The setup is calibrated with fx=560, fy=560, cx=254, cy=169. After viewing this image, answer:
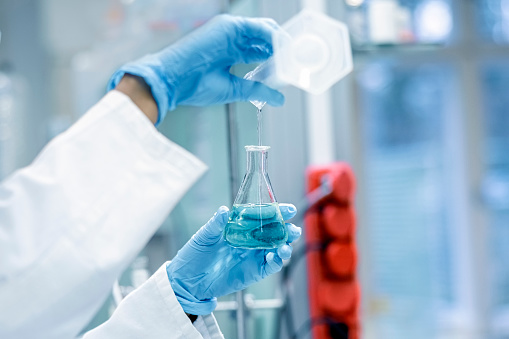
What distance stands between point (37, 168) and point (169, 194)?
24 cm

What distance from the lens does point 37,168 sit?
99 cm

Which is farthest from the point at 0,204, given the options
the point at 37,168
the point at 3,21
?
Answer: the point at 3,21

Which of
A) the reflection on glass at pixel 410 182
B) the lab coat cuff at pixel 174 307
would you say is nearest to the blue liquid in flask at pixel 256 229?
the lab coat cuff at pixel 174 307

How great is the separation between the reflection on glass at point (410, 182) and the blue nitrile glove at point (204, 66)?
2043 millimetres

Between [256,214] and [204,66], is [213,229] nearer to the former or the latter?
[256,214]

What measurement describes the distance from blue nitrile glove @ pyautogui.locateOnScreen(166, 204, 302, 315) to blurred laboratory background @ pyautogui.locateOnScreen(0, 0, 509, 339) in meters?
0.29

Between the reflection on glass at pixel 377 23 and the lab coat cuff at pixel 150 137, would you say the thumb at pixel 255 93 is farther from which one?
the reflection on glass at pixel 377 23

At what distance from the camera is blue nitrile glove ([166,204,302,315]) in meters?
0.81

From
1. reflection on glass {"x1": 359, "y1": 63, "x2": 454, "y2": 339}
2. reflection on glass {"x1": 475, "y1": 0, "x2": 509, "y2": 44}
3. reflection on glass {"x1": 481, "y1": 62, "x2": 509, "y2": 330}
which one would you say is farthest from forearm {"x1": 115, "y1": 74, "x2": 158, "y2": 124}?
reflection on glass {"x1": 475, "y1": 0, "x2": 509, "y2": 44}

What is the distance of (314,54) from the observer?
74 centimetres

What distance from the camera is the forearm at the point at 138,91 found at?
101cm

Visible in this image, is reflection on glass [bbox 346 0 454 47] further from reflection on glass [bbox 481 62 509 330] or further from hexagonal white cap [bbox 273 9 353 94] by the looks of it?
hexagonal white cap [bbox 273 9 353 94]

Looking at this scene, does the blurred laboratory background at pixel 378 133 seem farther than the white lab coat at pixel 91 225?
Yes

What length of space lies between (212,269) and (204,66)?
14.6 inches
